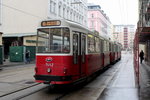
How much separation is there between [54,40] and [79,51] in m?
1.44

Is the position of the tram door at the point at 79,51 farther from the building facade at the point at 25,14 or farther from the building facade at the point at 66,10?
the building facade at the point at 25,14

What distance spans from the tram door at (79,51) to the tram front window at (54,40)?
57 centimetres

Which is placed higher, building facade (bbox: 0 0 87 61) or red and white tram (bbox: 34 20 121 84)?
building facade (bbox: 0 0 87 61)

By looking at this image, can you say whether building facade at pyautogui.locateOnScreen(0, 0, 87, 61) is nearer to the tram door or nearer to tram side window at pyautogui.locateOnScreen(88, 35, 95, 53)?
tram side window at pyautogui.locateOnScreen(88, 35, 95, 53)

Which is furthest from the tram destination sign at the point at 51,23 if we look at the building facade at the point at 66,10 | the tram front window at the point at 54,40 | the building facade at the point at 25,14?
the building facade at the point at 25,14

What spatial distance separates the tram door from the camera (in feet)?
34.8

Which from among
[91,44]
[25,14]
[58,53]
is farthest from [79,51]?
[25,14]

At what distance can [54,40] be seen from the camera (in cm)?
1018

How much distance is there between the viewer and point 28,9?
146ft

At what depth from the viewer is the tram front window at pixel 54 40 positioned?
10.0 meters

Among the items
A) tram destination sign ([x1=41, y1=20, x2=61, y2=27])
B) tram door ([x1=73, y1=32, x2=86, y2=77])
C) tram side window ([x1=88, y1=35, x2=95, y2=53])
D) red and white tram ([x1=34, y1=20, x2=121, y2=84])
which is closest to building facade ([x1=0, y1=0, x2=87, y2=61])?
tram side window ([x1=88, y1=35, x2=95, y2=53])

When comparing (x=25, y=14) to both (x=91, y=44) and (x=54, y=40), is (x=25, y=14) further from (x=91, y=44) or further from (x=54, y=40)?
(x=54, y=40)

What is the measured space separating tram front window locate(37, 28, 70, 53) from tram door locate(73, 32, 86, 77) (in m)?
0.57

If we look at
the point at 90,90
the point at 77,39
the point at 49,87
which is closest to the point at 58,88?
the point at 49,87
